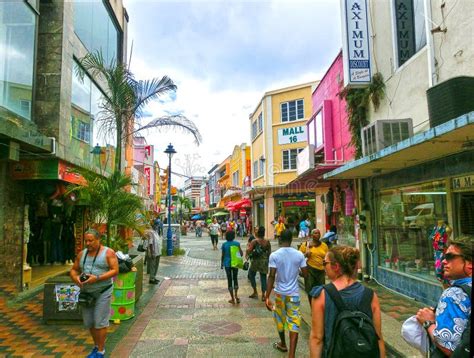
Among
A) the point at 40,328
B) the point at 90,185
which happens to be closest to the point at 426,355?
the point at 40,328

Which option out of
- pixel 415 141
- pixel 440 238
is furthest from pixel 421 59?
pixel 440 238

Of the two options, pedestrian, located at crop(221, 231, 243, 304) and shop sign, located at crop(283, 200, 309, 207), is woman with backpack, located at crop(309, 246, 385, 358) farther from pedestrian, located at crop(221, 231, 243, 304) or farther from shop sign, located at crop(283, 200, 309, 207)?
shop sign, located at crop(283, 200, 309, 207)

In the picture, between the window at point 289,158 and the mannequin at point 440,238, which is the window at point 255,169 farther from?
the mannequin at point 440,238

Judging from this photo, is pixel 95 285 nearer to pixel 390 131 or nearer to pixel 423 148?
pixel 423 148

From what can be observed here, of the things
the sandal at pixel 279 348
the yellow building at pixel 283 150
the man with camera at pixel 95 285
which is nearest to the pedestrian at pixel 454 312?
the sandal at pixel 279 348

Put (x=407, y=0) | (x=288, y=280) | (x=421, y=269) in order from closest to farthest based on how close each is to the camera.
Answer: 1. (x=288, y=280)
2. (x=421, y=269)
3. (x=407, y=0)

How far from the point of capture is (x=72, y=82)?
1019 centimetres

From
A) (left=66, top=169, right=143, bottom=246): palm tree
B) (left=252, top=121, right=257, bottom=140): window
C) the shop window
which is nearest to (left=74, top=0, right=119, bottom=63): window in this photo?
(left=66, top=169, right=143, bottom=246): palm tree

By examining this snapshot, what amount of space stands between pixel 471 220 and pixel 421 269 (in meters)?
1.92

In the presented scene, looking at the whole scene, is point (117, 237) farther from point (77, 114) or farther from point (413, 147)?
point (413, 147)

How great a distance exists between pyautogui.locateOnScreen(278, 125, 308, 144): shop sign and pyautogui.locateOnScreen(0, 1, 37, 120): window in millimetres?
20420

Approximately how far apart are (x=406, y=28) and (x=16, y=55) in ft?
27.8

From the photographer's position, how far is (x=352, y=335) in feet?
7.70

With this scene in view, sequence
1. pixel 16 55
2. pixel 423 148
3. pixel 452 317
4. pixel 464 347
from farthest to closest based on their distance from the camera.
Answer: pixel 16 55
pixel 423 148
pixel 452 317
pixel 464 347
